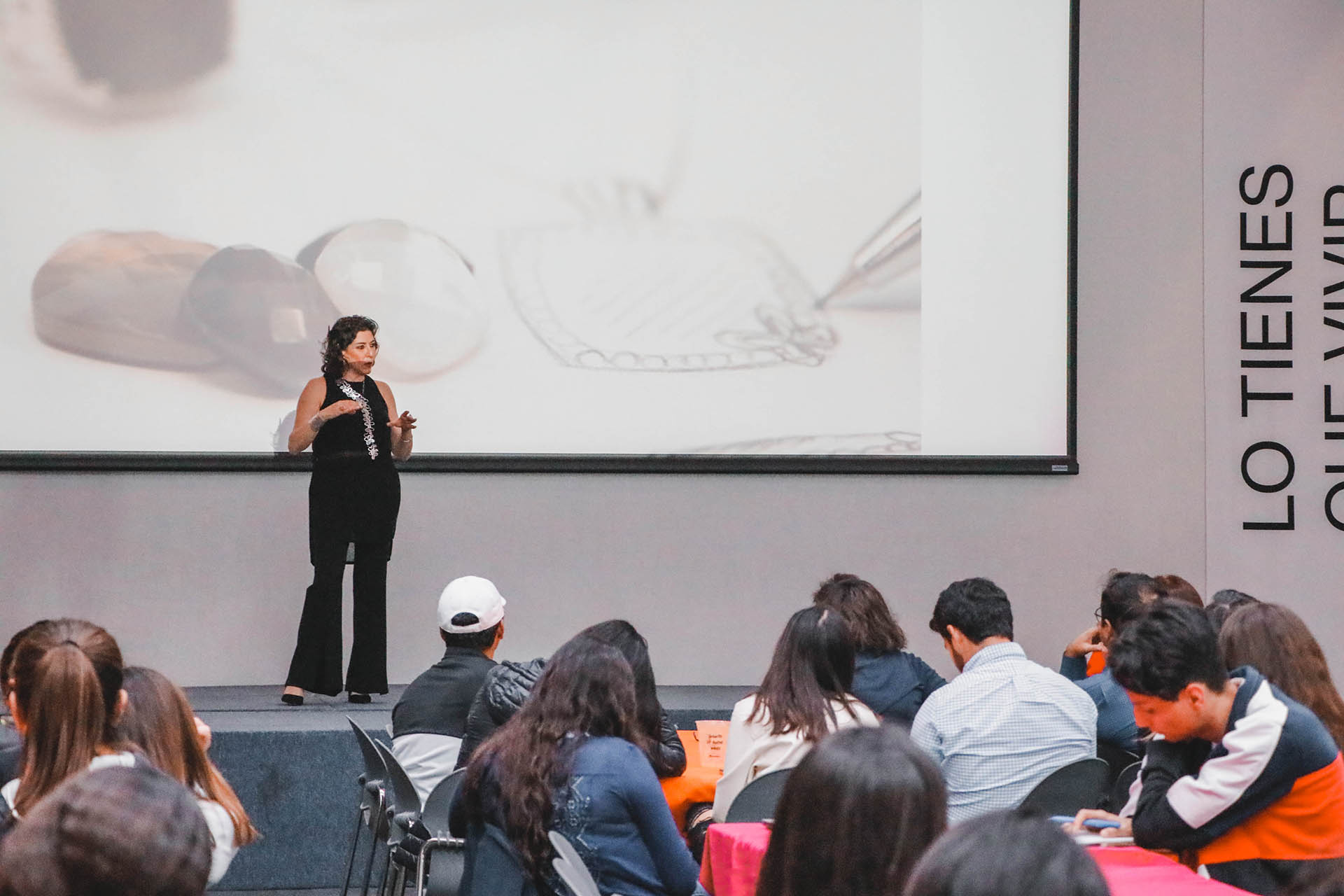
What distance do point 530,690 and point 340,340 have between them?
2.28 metres

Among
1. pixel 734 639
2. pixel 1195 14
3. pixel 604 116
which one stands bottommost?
pixel 734 639

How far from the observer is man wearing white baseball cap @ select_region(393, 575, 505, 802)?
3557mm

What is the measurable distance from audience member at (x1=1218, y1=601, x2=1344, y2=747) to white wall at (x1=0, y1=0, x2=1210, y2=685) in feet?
10.4

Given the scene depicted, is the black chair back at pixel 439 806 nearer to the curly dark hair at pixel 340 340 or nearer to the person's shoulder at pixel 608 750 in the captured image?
the person's shoulder at pixel 608 750

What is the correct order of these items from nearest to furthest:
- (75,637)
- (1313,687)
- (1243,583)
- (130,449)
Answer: (75,637) → (1313,687) → (130,449) → (1243,583)

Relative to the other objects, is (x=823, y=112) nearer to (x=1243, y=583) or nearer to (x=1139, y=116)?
(x=1139, y=116)

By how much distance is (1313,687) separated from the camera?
106 inches

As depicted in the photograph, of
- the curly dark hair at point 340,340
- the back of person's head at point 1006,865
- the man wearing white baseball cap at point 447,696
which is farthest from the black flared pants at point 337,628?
the back of person's head at point 1006,865

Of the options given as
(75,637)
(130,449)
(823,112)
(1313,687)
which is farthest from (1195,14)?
(75,637)

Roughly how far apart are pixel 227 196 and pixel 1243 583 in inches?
187

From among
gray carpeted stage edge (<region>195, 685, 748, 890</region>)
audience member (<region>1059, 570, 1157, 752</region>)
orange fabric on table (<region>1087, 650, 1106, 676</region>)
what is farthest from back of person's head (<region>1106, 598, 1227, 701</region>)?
gray carpeted stage edge (<region>195, 685, 748, 890</region>)

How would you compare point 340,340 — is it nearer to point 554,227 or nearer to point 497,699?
point 554,227

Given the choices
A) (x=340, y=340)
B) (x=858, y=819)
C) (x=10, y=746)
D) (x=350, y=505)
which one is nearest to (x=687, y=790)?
(x=10, y=746)

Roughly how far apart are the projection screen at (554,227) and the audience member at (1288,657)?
10.2 feet
